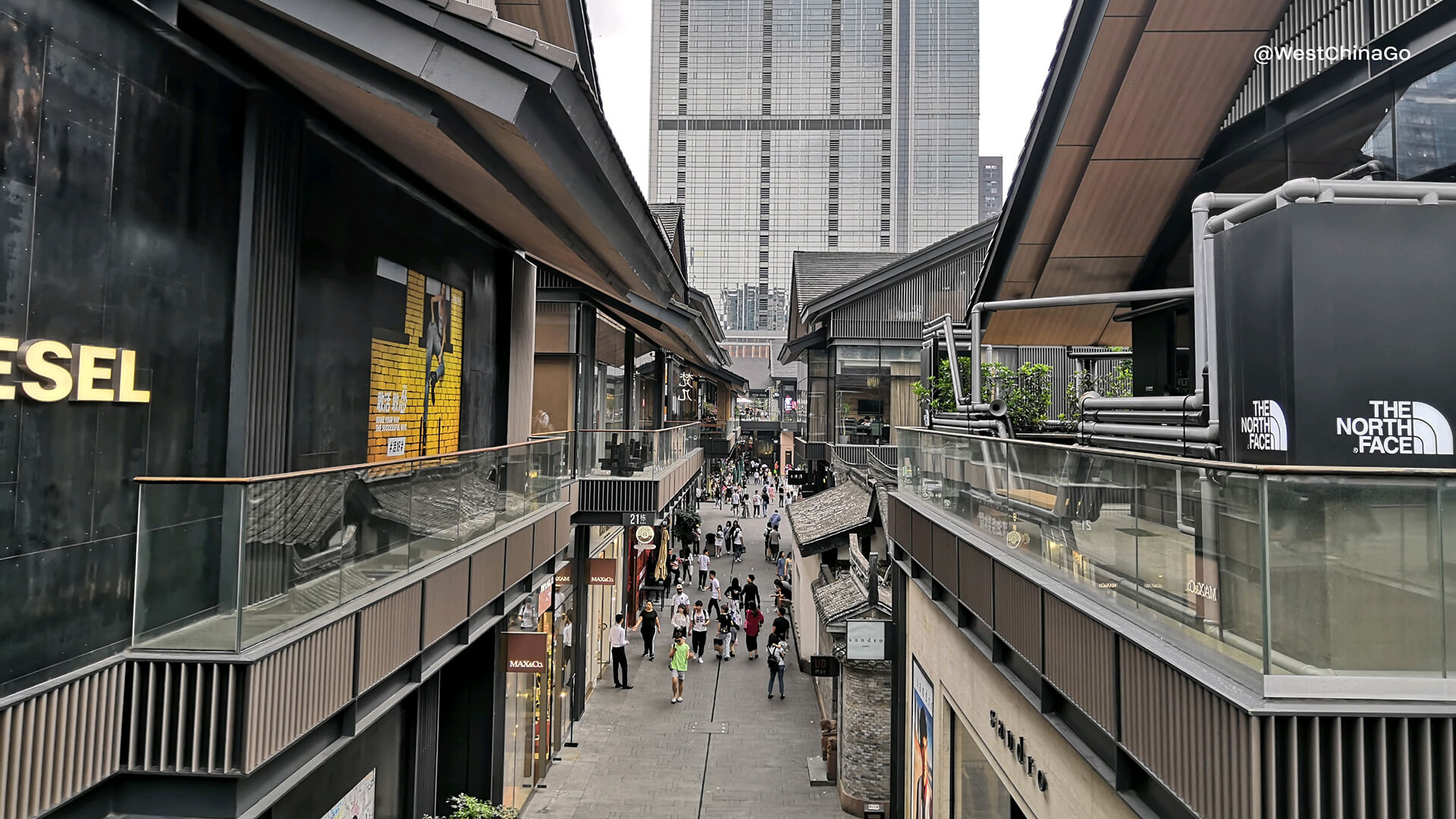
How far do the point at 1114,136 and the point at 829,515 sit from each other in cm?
1126

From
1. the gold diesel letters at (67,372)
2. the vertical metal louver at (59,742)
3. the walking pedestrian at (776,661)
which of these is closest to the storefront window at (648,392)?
the walking pedestrian at (776,661)

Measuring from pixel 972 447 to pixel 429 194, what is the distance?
6.15 metres

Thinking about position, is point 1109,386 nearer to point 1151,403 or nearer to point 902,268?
point 1151,403

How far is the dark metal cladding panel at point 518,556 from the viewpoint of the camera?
30.7ft

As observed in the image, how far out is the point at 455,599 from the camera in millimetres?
7609

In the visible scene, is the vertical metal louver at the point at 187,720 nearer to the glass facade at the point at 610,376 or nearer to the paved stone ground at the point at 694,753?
the paved stone ground at the point at 694,753

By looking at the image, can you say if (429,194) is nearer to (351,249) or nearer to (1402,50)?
(351,249)

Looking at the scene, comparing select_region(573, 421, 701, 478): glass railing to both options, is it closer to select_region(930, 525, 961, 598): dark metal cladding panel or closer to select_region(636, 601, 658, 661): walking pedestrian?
select_region(636, 601, 658, 661): walking pedestrian

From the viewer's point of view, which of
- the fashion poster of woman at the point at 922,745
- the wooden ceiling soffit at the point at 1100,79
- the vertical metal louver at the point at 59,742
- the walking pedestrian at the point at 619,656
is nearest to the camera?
the vertical metal louver at the point at 59,742

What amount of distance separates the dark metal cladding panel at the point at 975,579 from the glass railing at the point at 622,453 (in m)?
7.87

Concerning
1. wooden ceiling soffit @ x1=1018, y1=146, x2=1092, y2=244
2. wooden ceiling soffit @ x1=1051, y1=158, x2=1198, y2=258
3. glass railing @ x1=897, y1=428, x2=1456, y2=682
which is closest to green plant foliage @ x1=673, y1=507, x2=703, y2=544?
wooden ceiling soffit @ x1=1018, y1=146, x2=1092, y2=244

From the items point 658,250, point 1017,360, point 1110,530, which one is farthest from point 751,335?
point 1110,530

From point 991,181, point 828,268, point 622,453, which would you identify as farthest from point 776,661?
point 991,181

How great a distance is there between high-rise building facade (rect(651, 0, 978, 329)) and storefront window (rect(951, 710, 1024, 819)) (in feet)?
282
